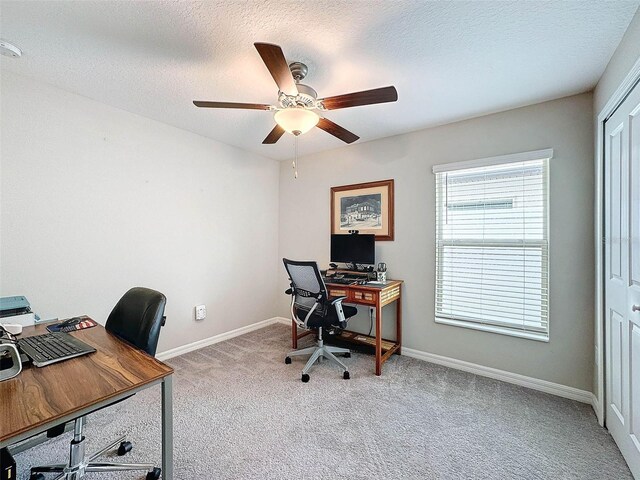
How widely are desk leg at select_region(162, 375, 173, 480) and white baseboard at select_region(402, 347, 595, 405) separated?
2.47m

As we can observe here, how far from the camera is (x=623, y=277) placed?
5.32 ft

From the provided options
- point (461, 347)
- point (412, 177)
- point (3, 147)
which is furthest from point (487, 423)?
point (3, 147)

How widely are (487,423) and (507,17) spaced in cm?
242

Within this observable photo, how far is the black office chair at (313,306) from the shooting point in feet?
8.29

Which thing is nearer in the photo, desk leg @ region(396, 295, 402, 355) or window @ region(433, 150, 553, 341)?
window @ region(433, 150, 553, 341)

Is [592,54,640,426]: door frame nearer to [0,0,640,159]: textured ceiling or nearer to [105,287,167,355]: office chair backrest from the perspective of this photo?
[0,0,640,159]: textured ceiling

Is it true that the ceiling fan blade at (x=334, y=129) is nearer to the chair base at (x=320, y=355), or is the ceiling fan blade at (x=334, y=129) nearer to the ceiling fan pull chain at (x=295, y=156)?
the ceiling fan pull chain at (x=295, y=156)

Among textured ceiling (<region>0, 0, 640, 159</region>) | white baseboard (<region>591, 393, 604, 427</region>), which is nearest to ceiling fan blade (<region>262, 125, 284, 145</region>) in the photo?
textured ceiling (<region>0, 0, 640, 159</region>)

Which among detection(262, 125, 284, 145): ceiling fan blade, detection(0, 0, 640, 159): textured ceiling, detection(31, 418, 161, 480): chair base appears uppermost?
detection(0, 0, 640, 159): textured ceiling

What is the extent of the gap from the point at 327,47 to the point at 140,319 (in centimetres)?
185

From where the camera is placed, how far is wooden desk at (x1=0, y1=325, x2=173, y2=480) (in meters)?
0.81

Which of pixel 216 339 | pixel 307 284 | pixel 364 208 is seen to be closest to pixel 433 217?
pixel 364 208

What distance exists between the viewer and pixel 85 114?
2.36 metres

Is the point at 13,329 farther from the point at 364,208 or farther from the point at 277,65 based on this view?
the point at 364,208
